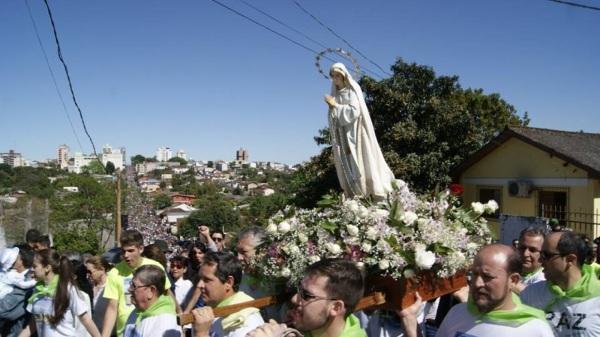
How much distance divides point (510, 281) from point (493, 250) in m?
0.16

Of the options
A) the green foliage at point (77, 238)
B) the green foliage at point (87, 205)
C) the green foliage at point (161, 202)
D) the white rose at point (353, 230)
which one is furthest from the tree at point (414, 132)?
the green foliage at point (161, 202)

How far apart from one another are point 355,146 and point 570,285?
1.99m

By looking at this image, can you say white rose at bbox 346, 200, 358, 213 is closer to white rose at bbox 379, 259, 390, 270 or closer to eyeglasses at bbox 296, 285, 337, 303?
white rose at bbox 379, 259, 390, 270

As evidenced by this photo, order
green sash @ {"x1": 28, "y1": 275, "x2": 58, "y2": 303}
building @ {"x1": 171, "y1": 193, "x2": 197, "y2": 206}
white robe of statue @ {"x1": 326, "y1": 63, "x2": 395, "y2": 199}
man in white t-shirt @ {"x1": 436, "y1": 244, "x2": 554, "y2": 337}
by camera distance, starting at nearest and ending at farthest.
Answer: man in white t-shirt @ {"x1": 436, "y1": 244, "x2": 554, "y2": 337}, white robe of statue @ {"x1": 326, "y1": 63, "x2": 395, "y2": 199}, green sash @ {"x1": 28, "y1": 275, "x2": 58, "y2": 303}, building @ {"x1": 171, "y1": 193, "x2": 197, "y2": 206}

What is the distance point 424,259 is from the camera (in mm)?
2670

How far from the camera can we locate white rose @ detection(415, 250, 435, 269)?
2666 mm

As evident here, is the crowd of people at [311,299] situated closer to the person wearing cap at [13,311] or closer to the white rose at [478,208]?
the person wearing cap at [13,311]

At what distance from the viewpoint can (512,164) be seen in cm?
1598

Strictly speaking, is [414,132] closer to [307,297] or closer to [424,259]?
[424,259]

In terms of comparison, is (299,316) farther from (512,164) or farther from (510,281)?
(512,164)

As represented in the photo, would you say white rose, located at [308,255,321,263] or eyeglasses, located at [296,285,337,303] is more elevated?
white rose, located at [308,255,321,263]

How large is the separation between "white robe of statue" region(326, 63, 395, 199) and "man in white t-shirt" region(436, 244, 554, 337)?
1829 millimetres

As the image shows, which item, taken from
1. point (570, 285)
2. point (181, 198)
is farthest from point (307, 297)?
point (181, 198)

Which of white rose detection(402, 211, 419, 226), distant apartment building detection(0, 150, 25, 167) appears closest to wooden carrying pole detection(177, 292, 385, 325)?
white rose detection(402, 211, 419, 226)
